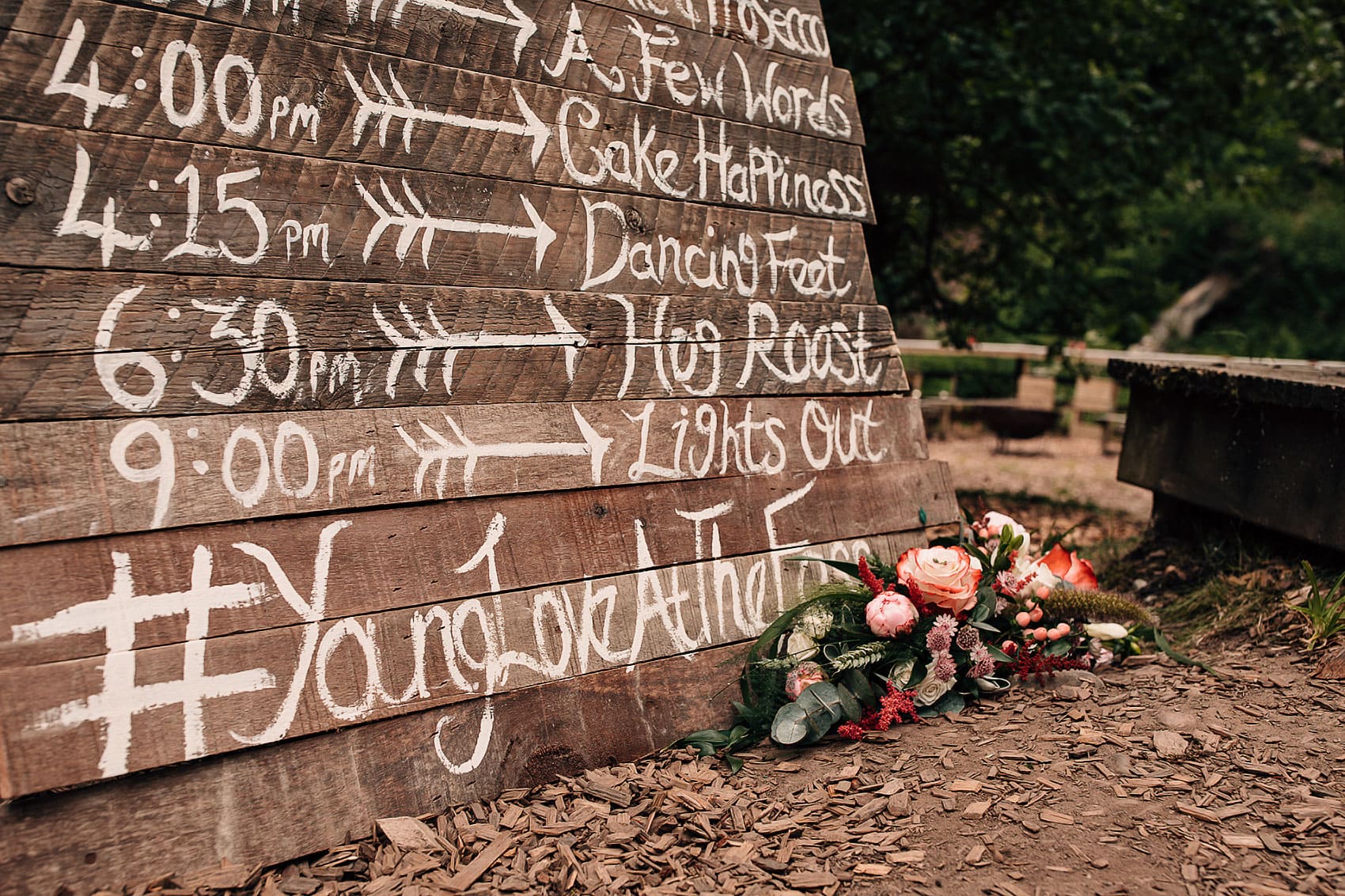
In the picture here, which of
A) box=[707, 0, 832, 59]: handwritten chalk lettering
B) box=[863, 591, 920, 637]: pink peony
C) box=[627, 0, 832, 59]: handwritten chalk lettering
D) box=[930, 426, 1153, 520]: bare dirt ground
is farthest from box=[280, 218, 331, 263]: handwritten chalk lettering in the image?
box=[930, 426, 1153, 520]: bare dirt ground

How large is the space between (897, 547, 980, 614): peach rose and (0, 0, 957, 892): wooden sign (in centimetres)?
30

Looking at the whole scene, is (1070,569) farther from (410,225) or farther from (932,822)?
(410,225)

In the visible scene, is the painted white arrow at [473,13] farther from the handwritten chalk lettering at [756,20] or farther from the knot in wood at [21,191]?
the knot in wood at [21,191]

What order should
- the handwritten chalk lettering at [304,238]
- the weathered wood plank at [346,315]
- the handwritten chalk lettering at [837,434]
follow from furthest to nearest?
the handwritten chalk lettering at [837,434] < the handwritten chalk lettering at [304,238] < the weathered wood plank at [346,315]

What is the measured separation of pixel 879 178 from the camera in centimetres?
735

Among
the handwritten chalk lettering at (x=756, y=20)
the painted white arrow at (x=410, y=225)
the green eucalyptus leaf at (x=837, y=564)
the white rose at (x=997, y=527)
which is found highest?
the handwritten chalk lettering at (x=756, y=20)

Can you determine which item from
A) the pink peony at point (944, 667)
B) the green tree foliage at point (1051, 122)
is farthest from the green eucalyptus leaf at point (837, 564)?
the green tree foliage at point (1051, 122)

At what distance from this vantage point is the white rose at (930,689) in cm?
290

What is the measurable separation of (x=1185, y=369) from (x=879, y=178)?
3.40 meters

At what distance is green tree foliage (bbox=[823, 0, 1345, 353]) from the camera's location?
21.2ft

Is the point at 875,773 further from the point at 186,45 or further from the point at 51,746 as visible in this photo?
the point at 186,45

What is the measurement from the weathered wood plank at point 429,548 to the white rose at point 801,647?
0.93 feet

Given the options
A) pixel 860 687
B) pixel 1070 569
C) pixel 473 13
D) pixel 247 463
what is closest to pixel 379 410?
pixel 247 463

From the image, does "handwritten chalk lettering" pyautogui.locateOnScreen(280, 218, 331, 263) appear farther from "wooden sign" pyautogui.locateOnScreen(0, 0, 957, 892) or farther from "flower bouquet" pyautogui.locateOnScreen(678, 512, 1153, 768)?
"flower bouquet" pyautogui.locateOnScreen(678, 512, 1153, 768)
